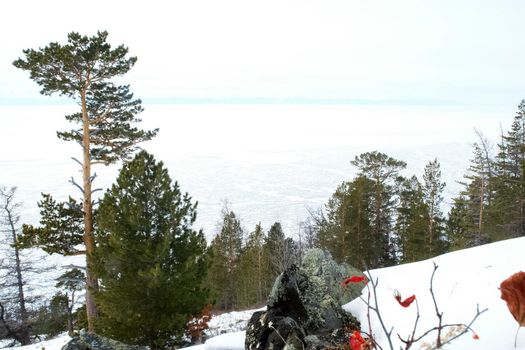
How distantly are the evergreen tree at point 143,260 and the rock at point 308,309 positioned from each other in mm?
3349

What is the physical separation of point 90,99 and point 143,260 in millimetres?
7193

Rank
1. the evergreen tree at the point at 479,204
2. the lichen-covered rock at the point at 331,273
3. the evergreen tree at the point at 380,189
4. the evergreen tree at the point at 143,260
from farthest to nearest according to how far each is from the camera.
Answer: the evergreen tree at the point at 380,189 < the evergreen tree at the point at 479,204 < the evergreen tree at the point at 143,260 < the lichen-covered rock at the point at 331,273

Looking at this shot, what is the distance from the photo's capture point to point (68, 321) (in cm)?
2702

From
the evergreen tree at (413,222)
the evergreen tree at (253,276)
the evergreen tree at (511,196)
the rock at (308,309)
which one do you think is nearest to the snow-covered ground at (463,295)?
the rock at (308,309)

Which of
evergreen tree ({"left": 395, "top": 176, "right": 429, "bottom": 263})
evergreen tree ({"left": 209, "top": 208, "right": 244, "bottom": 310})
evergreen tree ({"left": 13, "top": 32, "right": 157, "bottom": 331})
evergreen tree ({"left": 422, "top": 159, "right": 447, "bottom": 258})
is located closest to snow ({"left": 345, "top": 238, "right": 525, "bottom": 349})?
evergreen tree ({"left": 13, "top": 32, "right": 157, "bottom": 331})

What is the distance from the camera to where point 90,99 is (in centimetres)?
1483

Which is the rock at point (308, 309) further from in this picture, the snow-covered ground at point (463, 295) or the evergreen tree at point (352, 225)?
the evergreen tree at point (352, 225)

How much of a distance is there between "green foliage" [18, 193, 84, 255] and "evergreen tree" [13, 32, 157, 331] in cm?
15

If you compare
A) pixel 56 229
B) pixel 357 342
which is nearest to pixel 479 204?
pixel 56 229

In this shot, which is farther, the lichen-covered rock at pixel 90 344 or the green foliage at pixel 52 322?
→ the green foliage at pixel 52 322

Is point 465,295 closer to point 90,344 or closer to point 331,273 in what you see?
point 331,273

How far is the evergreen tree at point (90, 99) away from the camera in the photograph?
519 inches

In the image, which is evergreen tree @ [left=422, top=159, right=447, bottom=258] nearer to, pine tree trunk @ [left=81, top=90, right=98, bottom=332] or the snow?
the snow

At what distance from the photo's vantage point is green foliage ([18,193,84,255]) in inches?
542
